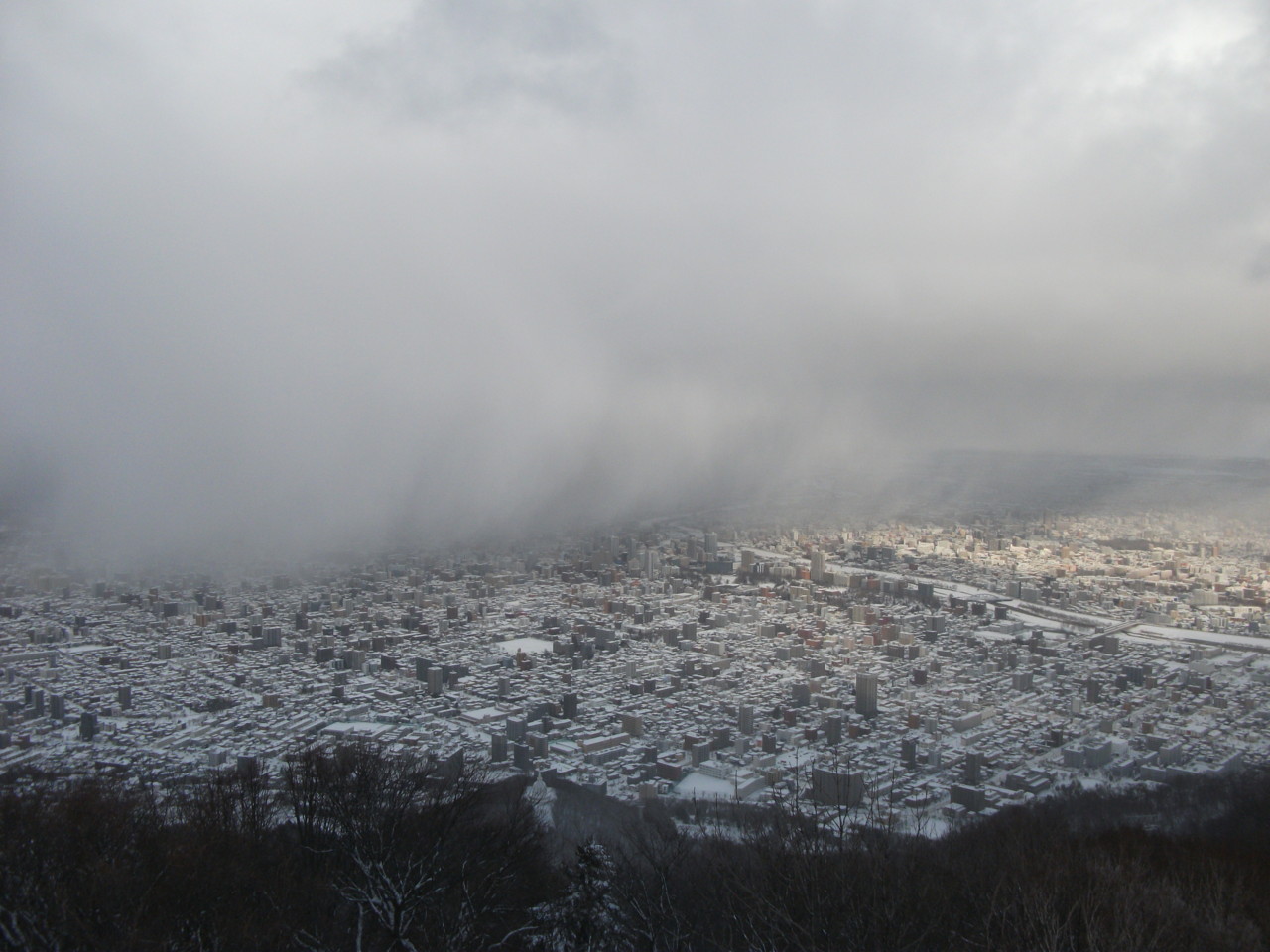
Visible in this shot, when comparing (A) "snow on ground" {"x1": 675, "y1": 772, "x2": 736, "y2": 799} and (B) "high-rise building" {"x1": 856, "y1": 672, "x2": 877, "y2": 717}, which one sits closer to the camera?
(A) "snow on ground" {"x1": 675, "y1": 772, "x2": 736, "y2": 799}

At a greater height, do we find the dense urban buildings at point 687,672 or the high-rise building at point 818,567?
the high-rise building at point 818,567

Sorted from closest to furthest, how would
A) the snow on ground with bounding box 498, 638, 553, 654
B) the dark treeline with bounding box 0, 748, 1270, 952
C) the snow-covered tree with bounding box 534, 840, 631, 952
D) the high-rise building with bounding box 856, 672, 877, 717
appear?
the dark treeline with bounding box 0, 748, 1270, 952 → the snow-covered tree with bounding box 534, 840, 631, 952 → the high-rise building with bounding box 856, 672, 877, 717 → the snow on ground with bounding box 498, 638, 553, 654

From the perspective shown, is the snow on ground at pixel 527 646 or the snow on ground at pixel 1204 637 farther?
the snow on ground at pixel 1204 637

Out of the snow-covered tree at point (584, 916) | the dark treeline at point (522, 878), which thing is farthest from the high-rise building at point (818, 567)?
the snow-covered tree at point (584, 916)

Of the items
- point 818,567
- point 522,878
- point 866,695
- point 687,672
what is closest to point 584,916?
point 522,878

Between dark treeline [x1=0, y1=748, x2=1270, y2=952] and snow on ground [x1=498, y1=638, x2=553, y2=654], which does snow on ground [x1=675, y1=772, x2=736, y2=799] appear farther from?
snow on ground [x1=498, y1=638, x2=553, y2=654]

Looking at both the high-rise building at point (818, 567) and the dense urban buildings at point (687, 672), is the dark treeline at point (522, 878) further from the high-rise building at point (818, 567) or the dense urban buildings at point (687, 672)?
the high-rise building at point (818, 567)

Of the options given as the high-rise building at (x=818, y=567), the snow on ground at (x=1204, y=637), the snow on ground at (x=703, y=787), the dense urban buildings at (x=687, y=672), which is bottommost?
the snow on ground at (x=703, y=787)

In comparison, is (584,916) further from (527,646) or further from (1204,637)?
(1204,637)

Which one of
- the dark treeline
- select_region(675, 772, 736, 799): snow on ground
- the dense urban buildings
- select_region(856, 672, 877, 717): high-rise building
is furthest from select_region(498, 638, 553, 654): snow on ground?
the dark treeline
